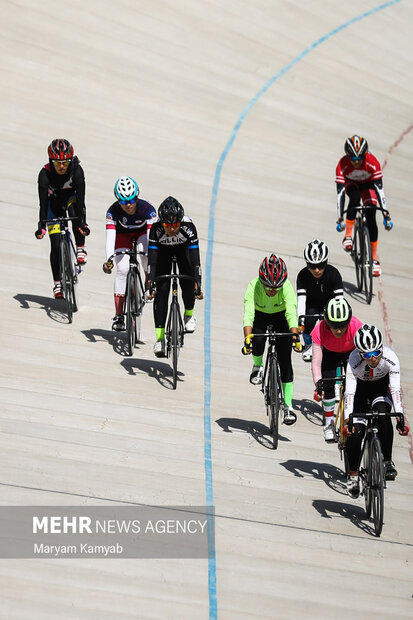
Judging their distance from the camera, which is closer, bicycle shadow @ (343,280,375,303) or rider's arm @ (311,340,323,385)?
rider's arm @ (311,340,323,385)

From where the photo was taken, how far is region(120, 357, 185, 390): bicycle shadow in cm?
995

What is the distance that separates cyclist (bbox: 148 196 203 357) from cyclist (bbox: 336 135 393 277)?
308cm

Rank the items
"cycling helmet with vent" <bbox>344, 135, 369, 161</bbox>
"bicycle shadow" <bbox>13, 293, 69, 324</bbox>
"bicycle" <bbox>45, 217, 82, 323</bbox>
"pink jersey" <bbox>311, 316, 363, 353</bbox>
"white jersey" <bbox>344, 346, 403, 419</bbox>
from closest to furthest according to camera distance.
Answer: "white jersey" <bbox>344, 346, 403, 419</bbox>, "pink jersey" <bbox>311, 316, 363, 353</bbox>, "bicycle" <bbox>45, 217, 82, 323</bbox>, "bicycle shadow" <bbox>13, 293, 69, 324</bbox>, "cycling helmet with vent" <bbox>344, 135, 369, 161</bbox>

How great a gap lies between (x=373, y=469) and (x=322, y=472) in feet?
4.08

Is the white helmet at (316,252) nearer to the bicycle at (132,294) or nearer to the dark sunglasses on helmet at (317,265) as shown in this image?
the dark sunglasses on helmet at (317,265)

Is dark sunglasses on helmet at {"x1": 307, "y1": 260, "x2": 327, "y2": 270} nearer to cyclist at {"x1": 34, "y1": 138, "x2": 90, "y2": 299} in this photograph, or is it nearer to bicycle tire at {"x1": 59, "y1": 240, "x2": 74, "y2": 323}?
cyclist at {"x1": 34, "y1": 138, "x2": 90, "y2": 299}

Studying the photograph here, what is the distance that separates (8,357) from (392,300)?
496cm

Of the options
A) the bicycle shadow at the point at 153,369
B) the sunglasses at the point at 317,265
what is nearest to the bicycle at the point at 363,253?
the sunglasses at the point at 317,265

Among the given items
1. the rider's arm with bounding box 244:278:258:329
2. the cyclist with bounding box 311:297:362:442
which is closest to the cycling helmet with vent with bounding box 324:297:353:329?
the cyclist with bounding box 311:297:362:442

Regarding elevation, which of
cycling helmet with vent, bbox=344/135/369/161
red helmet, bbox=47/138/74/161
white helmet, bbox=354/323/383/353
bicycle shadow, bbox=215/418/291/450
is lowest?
bicycle shadow, bbox=215/418/291/450

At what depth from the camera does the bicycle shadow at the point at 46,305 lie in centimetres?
1091

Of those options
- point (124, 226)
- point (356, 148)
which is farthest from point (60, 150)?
point (356, 148)

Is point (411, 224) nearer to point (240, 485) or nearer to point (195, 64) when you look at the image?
point (195, 64)

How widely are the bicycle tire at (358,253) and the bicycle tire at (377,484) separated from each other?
5.19 metres
